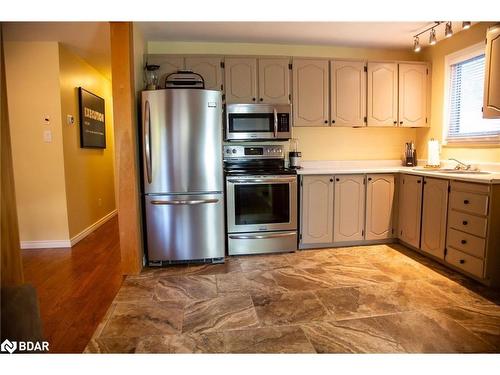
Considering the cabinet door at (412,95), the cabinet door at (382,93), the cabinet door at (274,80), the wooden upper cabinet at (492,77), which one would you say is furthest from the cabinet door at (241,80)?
the wooden upper cabinet at (492,77)

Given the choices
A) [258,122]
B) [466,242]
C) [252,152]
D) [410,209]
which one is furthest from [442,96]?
[252,152]

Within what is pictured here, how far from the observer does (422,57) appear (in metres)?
3.85

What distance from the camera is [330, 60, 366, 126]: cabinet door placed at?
3.51 m

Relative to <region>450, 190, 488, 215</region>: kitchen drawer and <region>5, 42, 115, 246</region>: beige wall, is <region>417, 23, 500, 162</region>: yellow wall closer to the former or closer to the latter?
<region>450, 190, 488, 215</region>: kitchen drawer

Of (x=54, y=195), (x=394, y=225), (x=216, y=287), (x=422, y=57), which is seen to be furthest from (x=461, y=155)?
(x=54, y=195)

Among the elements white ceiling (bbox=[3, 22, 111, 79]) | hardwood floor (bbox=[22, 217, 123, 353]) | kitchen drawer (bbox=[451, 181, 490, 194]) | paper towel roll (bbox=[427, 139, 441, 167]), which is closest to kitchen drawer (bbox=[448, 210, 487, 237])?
kitchen drawer (bbox=[451, 181, 490, 194])

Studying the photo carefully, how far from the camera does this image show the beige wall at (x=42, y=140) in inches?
134

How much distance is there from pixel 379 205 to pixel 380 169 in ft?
1.32

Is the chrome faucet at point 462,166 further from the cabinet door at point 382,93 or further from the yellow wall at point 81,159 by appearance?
the yellow wall at point 81,159

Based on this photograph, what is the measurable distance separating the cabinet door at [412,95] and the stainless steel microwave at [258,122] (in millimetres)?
1427

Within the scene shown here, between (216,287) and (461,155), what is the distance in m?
2.90

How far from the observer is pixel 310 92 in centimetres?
348

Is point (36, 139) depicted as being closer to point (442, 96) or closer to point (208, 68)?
point (208, 68)
